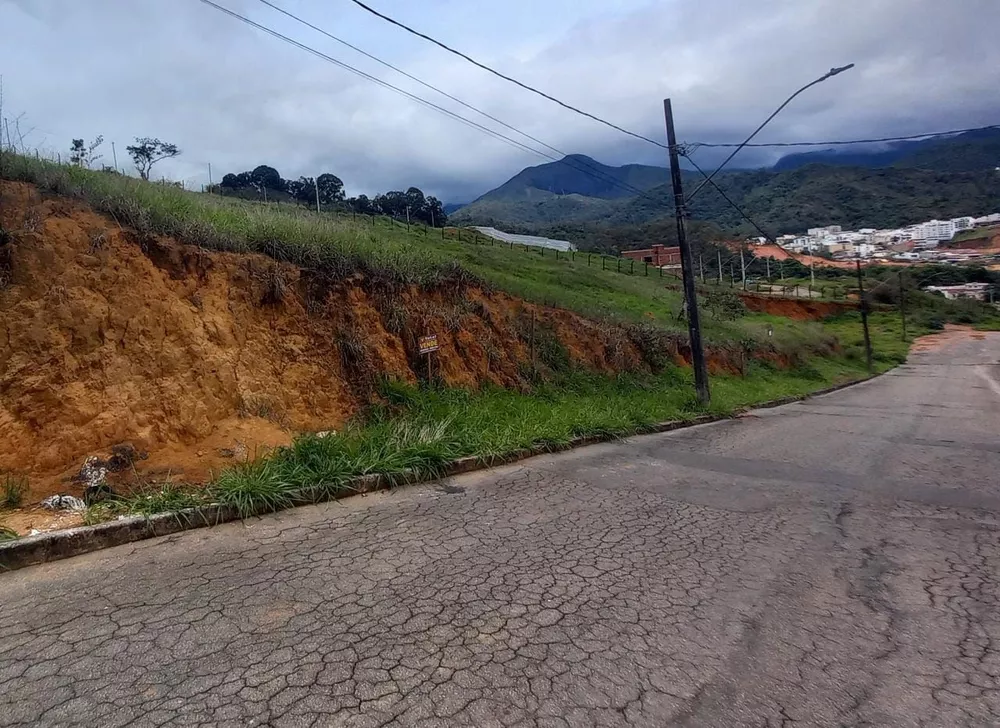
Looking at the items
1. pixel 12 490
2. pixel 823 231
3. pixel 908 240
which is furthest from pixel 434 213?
pixel 12 490

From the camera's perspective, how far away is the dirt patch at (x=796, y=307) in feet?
179

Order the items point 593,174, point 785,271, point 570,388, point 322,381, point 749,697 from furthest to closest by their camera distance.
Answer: point 785,271, point 593,174, point 570,388, point 322,381, point 749,697

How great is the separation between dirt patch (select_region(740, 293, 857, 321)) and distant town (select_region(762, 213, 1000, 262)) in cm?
1408

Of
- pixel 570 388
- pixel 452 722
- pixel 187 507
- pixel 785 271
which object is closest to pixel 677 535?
pixel 452 722

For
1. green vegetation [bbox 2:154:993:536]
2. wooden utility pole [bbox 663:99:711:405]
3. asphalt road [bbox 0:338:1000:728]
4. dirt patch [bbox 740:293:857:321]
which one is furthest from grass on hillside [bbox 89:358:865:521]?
dirt patch [bbox 740:293:857:321]

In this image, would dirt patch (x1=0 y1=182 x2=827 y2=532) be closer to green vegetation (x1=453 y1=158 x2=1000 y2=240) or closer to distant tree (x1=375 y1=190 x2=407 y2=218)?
distant tree (x1=375 y1=190 x2=407 y2=218)

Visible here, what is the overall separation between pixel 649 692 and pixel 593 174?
1904cm

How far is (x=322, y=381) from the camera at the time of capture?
30.7ft

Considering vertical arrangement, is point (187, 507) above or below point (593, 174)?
below

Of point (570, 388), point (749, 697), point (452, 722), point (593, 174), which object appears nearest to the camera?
point (452, 722)

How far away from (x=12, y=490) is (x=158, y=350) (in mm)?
2256

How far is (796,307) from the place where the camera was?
5822 centimetres

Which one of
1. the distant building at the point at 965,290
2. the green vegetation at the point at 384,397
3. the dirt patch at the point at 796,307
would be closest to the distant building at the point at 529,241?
the dirt patch at the point at 796,307

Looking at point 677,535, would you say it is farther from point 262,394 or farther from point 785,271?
point 785,271
